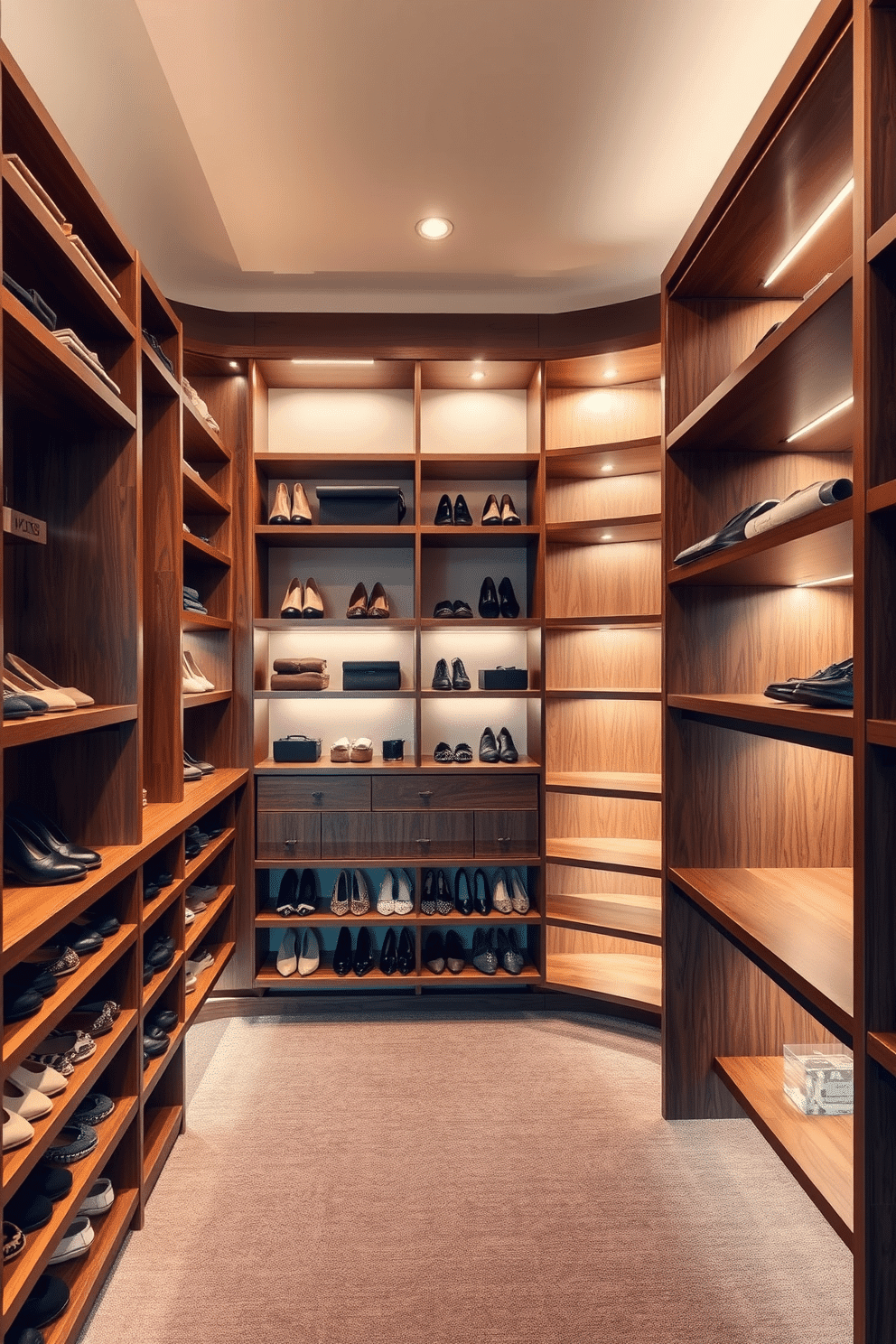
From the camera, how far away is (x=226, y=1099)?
2.36 m

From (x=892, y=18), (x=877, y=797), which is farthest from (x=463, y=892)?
(x=892, y=18)

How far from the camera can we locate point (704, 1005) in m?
2.22

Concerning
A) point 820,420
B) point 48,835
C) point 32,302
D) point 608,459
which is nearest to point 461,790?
point 608,459

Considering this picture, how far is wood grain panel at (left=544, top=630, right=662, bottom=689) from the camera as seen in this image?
127 inches

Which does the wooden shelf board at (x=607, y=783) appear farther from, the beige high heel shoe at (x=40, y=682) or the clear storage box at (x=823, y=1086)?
the beige high heel shoe at (x=40, y=682)

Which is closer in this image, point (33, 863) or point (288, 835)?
point (33, 863)

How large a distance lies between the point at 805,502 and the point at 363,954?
94.7 inches

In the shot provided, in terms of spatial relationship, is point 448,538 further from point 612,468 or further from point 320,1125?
point 320,1125

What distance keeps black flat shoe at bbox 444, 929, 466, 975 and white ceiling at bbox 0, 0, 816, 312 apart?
2673mm

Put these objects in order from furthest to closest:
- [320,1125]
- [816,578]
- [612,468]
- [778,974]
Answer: [612,468] → [320,1125] → [816,578] → [778,974]

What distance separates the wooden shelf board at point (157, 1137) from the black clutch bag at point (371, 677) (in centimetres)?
152

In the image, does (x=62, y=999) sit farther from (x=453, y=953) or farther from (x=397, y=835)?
(x=453, y=953)

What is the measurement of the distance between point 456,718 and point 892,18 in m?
2.60


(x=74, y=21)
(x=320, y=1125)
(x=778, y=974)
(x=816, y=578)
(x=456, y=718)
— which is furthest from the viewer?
(x=456, y=718)
